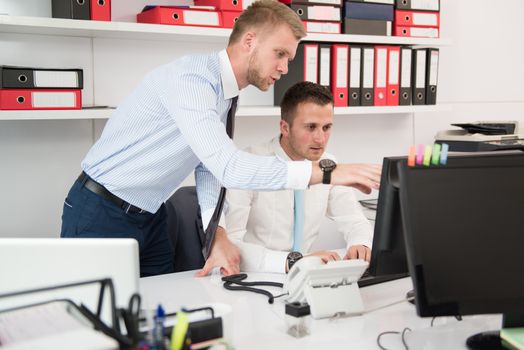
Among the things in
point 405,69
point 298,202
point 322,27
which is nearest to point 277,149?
point 298,202

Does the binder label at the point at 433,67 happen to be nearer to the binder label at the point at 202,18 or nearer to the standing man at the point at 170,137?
the binder label at the point at 202,18

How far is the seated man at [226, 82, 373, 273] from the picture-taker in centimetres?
227

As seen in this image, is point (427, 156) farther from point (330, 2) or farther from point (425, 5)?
point (425, 5)

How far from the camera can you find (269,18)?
2016mm

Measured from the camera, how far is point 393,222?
55.4 inches

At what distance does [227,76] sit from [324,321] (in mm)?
902

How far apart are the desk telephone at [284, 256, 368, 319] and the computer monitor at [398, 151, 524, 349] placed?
1.08 ft

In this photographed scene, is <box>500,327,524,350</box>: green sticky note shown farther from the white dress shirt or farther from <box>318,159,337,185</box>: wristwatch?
the white dress shirt

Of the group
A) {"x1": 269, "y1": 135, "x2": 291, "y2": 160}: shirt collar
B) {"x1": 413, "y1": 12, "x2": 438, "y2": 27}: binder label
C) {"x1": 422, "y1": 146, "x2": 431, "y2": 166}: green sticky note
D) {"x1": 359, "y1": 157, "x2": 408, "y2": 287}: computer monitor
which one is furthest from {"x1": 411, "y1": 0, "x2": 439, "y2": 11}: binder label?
{"x1": 422, "y1": 146, "x2": 431, "y2": 166}: green sticky note

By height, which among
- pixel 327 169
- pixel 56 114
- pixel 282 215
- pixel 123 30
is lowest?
pixel 282 215

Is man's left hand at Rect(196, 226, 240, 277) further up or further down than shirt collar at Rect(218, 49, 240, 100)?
further down

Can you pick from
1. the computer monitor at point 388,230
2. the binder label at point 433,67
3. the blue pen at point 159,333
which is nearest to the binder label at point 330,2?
the binder label at point 433,67

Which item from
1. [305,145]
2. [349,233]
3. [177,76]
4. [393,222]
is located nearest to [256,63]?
[177,76]

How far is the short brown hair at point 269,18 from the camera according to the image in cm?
201
